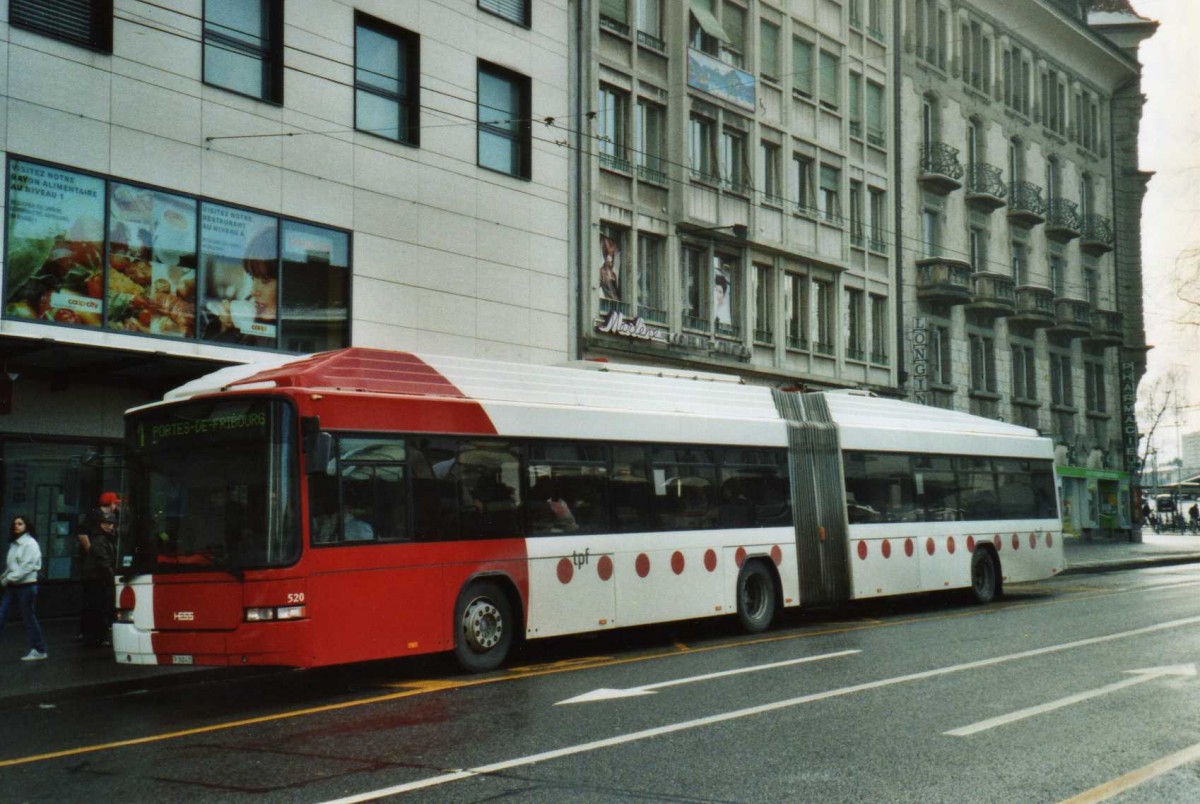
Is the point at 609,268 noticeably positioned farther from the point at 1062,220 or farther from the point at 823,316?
the point at 1062,220

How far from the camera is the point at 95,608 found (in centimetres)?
1645

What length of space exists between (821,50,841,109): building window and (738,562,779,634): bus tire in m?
21.8

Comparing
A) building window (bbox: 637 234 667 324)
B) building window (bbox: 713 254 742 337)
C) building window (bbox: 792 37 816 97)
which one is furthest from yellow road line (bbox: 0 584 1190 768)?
building window (bbox: 792 37 816 97)

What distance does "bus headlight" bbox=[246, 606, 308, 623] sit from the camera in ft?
38.9

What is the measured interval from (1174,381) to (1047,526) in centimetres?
7500

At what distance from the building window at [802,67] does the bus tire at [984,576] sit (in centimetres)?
1653

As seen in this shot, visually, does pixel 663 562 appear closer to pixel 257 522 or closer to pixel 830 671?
pixel 830 671

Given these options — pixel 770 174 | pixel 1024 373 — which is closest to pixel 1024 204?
pixel 1024 373

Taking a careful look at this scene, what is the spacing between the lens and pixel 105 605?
1655 centimetres

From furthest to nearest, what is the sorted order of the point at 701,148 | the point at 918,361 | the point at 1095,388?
the point at 1095,388 → the point at 918,361 → the point at 701,148

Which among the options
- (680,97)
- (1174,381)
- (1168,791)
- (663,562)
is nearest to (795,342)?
(680,97)

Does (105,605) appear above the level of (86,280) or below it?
below

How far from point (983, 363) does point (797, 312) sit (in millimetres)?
12240

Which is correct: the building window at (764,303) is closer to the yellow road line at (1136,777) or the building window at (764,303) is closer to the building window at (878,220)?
the building window at (878,220)
